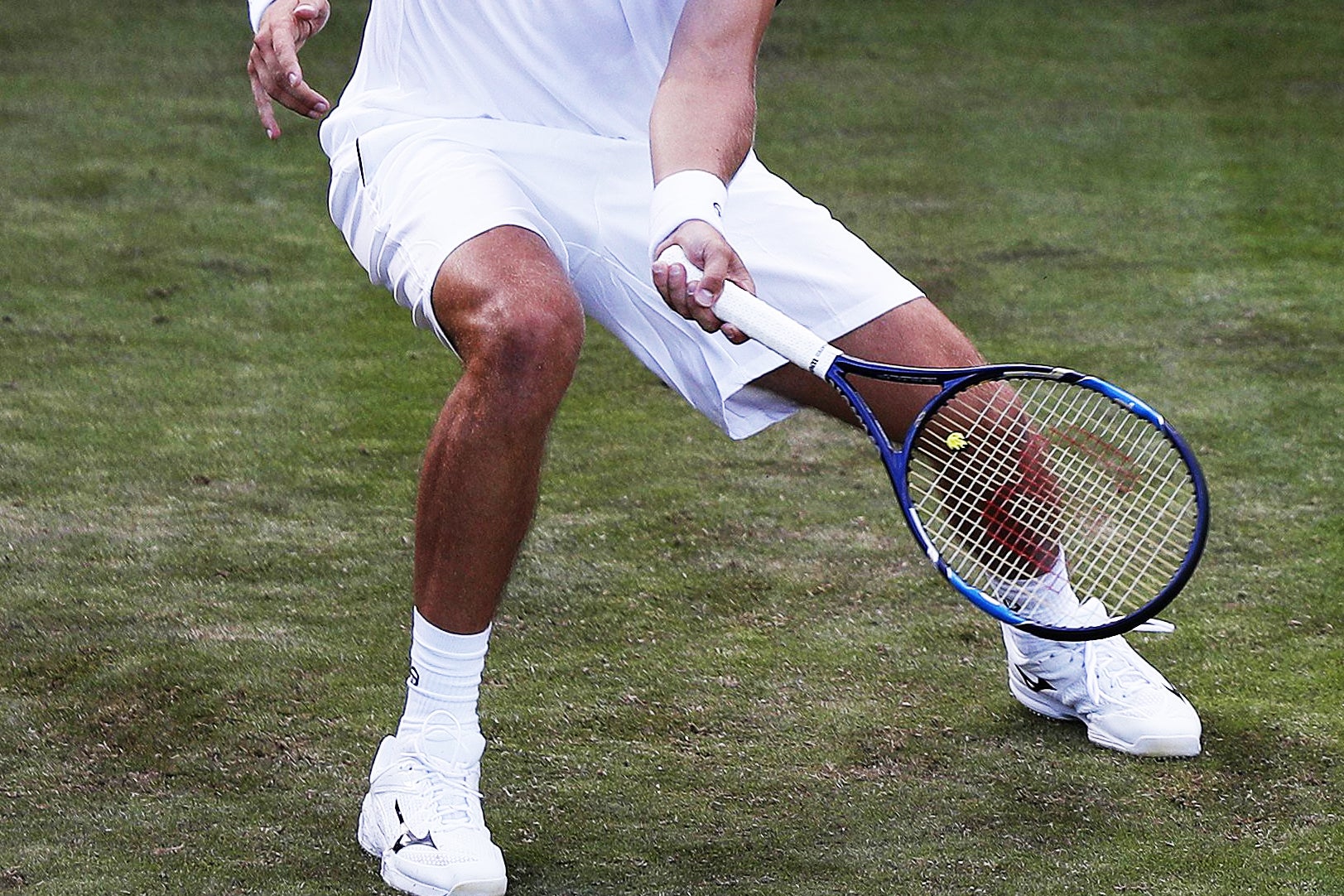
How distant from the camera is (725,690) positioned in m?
3.13

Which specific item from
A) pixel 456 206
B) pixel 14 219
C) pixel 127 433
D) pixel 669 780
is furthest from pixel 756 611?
pixel 14 219

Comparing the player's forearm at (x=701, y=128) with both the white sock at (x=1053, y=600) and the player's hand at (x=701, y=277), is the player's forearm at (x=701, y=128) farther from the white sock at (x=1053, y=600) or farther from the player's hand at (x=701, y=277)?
the white sock at (x=1053, y=600)

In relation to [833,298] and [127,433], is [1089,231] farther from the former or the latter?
[833,298]

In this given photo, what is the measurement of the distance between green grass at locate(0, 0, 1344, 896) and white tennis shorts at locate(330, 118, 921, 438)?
2.03 feet

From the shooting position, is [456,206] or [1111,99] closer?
[456,206]

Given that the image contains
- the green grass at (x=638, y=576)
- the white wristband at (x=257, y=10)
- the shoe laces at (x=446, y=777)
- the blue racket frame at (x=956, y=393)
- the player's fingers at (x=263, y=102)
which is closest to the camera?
the blue racket frame at (x=956, y=393)

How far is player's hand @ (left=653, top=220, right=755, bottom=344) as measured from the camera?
94.6 inches

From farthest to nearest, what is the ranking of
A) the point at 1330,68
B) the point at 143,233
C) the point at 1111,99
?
the point at 1330,68 → the point at 1111,99 → the point at 143,233

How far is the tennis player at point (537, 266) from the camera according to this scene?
2447mm

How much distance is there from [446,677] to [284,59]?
0.96m

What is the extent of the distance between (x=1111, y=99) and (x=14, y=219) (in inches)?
204

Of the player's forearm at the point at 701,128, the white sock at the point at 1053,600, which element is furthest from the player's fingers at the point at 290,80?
the white sock at the point at 1053,600

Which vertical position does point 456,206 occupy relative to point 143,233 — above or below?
above

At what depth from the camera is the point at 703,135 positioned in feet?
→ 8.47
